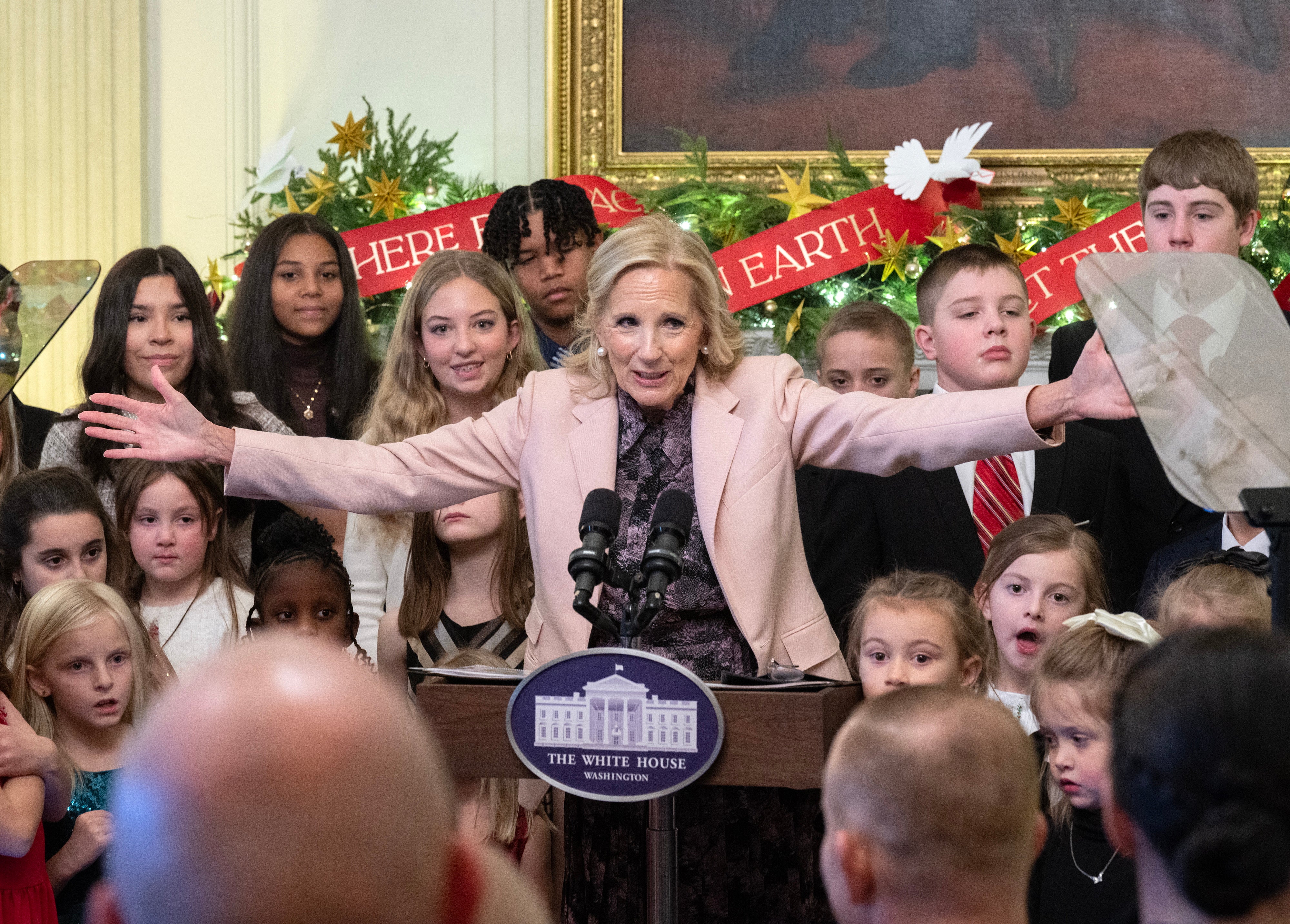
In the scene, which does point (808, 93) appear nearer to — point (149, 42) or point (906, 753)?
point (149, 42)

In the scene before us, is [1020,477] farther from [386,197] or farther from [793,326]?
[386,197]

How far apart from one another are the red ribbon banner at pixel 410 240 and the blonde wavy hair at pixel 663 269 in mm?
2478

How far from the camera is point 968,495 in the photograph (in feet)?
12.3

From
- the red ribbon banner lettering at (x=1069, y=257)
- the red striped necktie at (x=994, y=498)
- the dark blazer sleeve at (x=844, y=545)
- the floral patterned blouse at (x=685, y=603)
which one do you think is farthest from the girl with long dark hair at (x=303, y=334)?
the red ribbon banner lettering at (x=1069, y=257)

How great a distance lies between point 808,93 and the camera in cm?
586

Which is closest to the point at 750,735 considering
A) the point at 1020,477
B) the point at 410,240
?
the point at 1020,477

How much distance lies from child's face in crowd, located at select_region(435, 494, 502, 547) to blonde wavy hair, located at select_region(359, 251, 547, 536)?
191mm

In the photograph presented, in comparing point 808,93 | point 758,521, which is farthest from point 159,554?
point 808,93

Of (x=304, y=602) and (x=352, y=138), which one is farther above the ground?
(x=352, y=138)

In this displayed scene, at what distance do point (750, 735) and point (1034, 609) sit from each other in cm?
126

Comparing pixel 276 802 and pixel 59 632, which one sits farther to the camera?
pixel 59 632

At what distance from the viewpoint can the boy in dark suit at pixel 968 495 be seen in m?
3.67

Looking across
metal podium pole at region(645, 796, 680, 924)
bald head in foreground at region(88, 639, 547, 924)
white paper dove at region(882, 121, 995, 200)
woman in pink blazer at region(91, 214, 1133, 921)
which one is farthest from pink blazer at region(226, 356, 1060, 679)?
white paper dove at region(882, 121, 995, 200)

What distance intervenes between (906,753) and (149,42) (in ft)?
19.5
